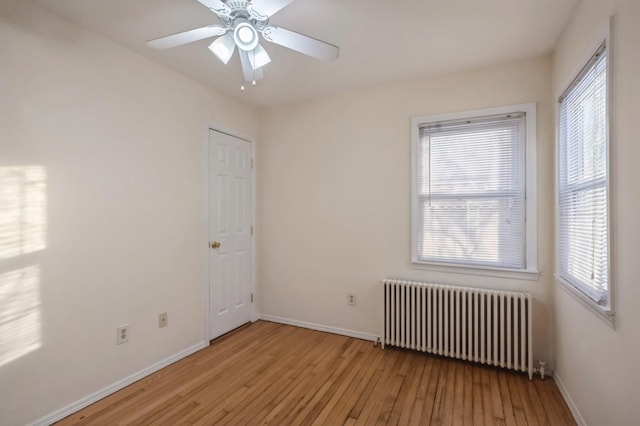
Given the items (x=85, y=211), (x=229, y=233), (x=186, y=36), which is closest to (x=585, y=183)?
(x=186, y=36)

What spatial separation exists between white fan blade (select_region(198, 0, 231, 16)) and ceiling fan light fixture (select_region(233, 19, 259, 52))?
72mm

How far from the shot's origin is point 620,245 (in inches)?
54.9

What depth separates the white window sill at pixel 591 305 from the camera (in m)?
1.46

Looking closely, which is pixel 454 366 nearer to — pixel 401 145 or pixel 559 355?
pixel 559 355

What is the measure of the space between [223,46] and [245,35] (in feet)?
0.64

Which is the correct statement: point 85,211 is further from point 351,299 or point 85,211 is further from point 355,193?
point 351,299

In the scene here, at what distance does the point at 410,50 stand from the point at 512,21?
0.67 metres

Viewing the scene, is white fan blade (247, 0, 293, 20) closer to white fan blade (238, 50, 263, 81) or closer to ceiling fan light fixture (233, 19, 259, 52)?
ceiling fan light fixture (233, 19, 259, 52)

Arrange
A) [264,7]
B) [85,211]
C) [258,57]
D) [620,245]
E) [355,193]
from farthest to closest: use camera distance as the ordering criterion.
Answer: [355,193], [85,211], [258,57], [264,7], [620,245]

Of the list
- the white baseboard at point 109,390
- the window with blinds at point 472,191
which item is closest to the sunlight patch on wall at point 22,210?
the white baseboard at point 109,390

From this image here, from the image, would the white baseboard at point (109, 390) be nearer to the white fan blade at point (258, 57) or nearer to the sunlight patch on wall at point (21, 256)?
the sunlight patch on wall at point (21, 256)

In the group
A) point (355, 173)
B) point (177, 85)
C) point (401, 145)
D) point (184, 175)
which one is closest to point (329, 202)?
point (355, 173)

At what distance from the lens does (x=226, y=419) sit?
6.45ft

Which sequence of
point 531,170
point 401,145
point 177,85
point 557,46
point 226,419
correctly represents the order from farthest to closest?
point 401,145
point 177,85
point 531,170
point 557,46
point 226,419
